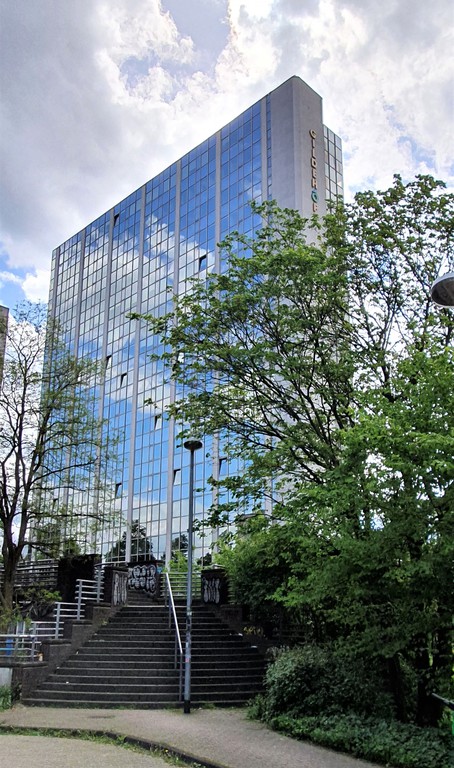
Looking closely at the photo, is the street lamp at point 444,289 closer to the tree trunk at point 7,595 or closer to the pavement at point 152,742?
the pavement at point 152,742

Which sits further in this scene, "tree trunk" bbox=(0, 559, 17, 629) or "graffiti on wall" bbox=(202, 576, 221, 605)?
"graffiti on wall" bbox=(202, 576, 221, 605)

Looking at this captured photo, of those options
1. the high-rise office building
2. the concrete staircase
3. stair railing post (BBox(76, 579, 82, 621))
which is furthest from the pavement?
the high-rise office building

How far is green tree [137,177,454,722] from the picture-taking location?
35.6 ft

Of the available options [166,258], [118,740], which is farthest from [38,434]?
[166,258]

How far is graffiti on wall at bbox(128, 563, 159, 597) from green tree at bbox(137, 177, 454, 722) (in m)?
8.86

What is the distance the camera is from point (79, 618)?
19062 mm

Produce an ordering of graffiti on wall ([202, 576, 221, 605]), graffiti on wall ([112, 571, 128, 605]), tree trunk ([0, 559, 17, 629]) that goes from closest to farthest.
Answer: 1. tree trunk ([0, 559, 17, 629])
2. graffiti on wall ([112, 571, 128, 605])
3. graffiti on wall ([202, 576, 221, 605])

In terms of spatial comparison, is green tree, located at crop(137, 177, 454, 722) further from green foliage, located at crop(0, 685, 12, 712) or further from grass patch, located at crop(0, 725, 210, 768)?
green foliage, located at crop(0, 685, 12, 712)

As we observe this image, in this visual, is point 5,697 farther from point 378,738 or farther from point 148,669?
point 378,738

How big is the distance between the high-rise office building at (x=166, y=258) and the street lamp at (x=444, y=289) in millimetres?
37355

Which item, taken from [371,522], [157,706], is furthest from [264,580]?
[371,522]

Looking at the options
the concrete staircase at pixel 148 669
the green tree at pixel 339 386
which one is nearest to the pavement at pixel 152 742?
the concrete staircase at pixel 148 669

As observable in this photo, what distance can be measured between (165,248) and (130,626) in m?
46.2

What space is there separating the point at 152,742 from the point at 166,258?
2105 inches
